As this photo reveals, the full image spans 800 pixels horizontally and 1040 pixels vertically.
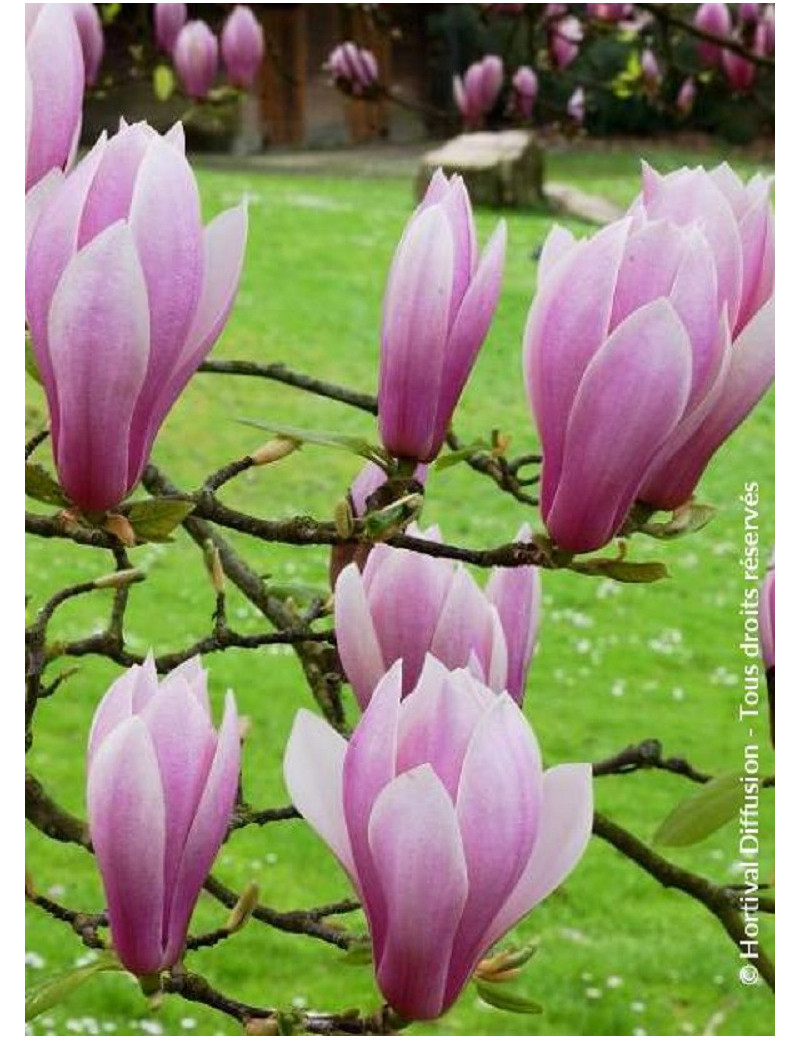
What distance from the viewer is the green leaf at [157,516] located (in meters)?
0.56

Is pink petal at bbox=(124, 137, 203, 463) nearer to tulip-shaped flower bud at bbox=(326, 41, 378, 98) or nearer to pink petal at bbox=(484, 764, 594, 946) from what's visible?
pink petal at bbox=(484, 764, 594, 946)

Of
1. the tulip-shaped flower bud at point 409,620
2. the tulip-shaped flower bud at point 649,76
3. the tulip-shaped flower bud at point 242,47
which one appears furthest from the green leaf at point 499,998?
the tulip-shaped flower bud at point 649,76

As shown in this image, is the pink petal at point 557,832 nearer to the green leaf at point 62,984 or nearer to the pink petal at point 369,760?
the pink petal at point 369,760

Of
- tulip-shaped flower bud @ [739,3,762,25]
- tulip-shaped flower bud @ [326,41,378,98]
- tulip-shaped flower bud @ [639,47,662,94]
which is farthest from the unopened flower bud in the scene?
tulip-shaped flower bud @ [326,41,378,98]

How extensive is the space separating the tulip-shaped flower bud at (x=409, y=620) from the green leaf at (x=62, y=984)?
13cm

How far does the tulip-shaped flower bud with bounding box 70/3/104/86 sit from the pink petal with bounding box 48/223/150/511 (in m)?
0.59

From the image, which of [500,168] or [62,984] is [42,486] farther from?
[500,168]

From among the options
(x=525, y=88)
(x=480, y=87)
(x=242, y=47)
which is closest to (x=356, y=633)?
(x=242, y=47)

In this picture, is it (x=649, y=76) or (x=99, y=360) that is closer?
(x=99, y=360)

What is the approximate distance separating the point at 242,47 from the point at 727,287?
2.15 meters

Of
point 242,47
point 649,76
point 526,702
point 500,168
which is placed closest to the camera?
point 242,47

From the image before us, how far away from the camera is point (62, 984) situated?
61 centimetres

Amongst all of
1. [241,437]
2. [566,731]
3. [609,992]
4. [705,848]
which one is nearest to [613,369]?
[609,992]

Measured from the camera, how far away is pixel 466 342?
60cm
